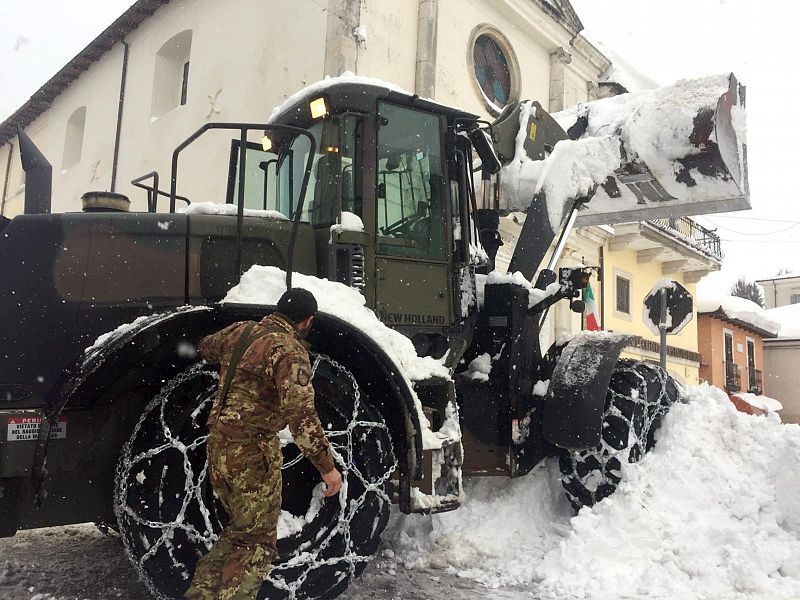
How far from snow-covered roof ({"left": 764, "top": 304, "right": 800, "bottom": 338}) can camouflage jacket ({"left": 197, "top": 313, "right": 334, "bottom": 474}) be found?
2645 centimetres

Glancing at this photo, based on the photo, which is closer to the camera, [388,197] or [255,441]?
[255,441]

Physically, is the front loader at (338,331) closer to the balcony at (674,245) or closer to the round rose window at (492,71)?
the round rose window at (492,71)

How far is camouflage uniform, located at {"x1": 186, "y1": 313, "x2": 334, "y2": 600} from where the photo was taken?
2.73 m

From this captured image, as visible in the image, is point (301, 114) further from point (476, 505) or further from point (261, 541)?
point (476, 505)

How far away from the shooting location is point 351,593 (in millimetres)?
3682

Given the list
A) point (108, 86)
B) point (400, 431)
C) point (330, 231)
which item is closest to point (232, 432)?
point (400, 431)

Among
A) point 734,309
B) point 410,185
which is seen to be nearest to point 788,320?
point 734,309

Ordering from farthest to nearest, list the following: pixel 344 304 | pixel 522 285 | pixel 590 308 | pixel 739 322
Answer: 1. pixel 739 322
2. pixel 590 308
3. pixel 522 285
4. pixel 344 304

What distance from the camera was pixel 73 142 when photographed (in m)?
17.7

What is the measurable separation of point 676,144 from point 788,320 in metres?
26.7

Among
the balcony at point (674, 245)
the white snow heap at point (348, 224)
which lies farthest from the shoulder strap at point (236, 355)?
the balcony at point (674, 245)

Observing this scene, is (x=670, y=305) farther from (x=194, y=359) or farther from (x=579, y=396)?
(x=194, y=359)

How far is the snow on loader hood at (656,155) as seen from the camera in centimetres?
526

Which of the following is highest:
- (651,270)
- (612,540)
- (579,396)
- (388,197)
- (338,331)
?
(651,270)
